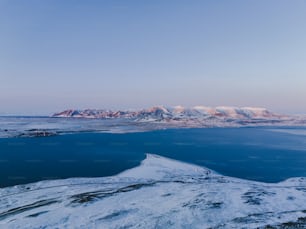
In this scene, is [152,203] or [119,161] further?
[119,161]

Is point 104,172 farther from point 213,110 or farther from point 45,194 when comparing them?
point 213,110

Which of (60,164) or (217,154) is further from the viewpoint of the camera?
(217,154)

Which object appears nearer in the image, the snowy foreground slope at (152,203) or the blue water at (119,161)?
the snowy foreground slope at (152,203)

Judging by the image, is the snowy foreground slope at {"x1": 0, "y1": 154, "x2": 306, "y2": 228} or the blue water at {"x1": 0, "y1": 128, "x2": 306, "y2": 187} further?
the blue water at {"x1": 0, "y1": 128, "x2": 306, "y2": 187}

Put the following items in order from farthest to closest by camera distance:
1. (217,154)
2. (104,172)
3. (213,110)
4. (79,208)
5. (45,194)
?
(213,110)
(217,154)
(104,172)
(45,194)
(79,208)

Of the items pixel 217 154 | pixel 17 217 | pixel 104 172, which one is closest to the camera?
pixel 17 217

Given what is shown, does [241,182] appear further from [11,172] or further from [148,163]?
[11,172]

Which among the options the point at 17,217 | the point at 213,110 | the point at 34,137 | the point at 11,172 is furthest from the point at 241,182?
the point at 213,110
